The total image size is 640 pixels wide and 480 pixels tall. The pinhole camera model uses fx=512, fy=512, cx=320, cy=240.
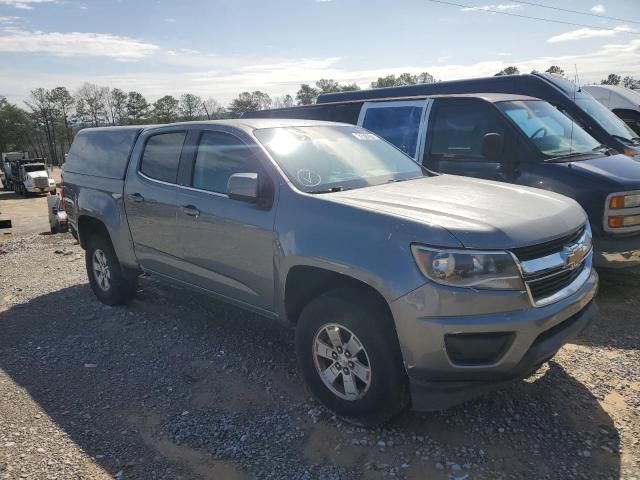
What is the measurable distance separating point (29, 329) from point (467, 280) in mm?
4460

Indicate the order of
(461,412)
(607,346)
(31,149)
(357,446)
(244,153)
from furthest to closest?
(31,149)
(607,346)
(244,153)
(461,412)
(357,446)

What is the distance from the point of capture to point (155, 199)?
4.47 m

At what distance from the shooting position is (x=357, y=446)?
116 inches

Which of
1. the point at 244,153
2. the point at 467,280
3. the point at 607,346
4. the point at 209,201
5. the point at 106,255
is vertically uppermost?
the point at 244,153

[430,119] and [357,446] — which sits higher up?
[430,119]

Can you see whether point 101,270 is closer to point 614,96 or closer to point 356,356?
point 356,356

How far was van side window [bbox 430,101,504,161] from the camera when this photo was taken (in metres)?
5.61

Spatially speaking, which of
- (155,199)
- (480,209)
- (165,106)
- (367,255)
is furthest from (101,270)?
(165,106)

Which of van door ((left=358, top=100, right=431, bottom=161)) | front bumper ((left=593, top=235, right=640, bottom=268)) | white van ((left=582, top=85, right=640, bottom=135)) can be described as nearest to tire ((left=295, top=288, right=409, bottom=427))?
front bumper ((left=593, top=235, right=640, bottom=268))

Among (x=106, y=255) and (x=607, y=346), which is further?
(x=106, y=255)

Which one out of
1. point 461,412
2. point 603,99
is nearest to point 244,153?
point 461,412

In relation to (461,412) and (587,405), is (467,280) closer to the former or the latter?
(461,412)

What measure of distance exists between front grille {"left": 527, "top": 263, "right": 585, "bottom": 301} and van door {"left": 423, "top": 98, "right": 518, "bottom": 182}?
2.52 metres

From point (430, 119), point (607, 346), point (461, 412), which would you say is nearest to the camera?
point (461, 412)
